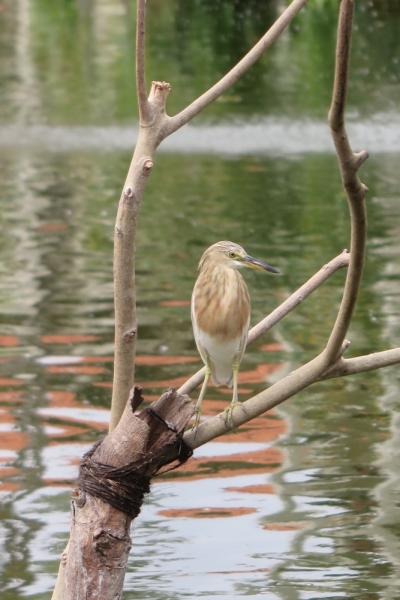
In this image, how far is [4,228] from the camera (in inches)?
420

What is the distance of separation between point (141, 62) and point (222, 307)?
87 centimetres

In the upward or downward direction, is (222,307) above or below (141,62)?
below

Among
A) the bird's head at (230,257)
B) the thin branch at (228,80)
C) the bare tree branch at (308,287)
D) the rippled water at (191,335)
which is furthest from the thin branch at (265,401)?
the rippled water at (191,335)

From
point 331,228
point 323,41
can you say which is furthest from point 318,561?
point 323,41

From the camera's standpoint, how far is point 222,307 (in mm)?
3818

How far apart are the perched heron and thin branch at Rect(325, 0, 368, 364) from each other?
0.65 m

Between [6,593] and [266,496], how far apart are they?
1.33 meters

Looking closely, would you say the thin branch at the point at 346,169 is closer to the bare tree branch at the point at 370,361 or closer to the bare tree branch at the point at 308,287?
the bare tree branch at the point at 370,361

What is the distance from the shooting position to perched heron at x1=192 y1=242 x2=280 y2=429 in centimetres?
381

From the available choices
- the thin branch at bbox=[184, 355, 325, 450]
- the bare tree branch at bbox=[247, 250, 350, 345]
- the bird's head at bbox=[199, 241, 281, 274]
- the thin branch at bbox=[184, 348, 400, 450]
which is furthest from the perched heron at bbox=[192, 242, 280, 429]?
the thin branch at bbox=[184, 348, 400, 450]

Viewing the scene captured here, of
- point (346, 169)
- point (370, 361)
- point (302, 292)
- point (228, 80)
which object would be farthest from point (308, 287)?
point (346, 169)

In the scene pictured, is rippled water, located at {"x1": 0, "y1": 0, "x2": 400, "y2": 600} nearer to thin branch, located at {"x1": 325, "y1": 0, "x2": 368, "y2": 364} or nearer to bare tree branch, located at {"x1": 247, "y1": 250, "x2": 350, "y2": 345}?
bare tree branch, located at {"x1": 247, "y1": 250, "x2": 350, "y2": 345}

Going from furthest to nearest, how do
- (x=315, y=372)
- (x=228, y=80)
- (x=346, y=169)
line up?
(x=228, y=80) < (x=315, y=372) < (x=346, y=169)

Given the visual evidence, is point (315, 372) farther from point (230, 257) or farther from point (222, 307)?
point (230, 257)
